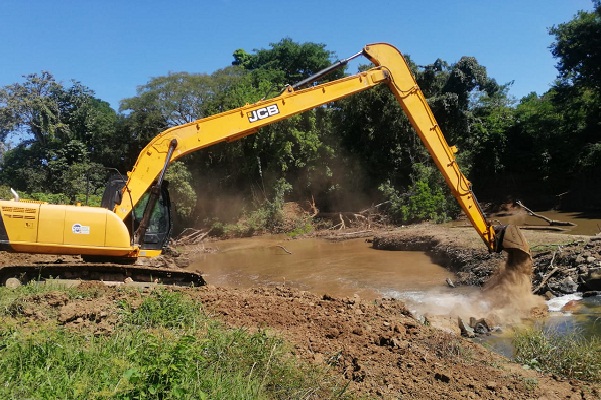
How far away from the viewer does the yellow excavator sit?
8.30 meters

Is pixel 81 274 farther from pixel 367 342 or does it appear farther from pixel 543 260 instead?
pixel 543 260

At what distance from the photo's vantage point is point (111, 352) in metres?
4.48

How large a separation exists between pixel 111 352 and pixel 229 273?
12.0m

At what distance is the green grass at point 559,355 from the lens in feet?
17.9

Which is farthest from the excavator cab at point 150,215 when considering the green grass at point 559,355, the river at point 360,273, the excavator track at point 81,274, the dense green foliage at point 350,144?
the dense green foliage at point 350,144

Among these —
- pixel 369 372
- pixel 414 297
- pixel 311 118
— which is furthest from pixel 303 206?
pixel 369 372

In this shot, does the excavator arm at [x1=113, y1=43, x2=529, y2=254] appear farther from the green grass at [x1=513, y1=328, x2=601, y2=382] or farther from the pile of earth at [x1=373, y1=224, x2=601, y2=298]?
the green grass at [x1=513, y1=328, x2=601, y2=382]

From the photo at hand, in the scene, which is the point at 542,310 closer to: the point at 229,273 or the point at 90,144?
the point at 229,273

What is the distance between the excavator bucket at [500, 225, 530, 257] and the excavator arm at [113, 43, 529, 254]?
0.06 feet

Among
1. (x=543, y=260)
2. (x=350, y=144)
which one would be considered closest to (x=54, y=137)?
(x=350, y=144)

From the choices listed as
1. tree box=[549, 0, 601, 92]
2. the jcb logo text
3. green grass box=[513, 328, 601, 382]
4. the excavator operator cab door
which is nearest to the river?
green grass box=[513, 328, 601, 382]

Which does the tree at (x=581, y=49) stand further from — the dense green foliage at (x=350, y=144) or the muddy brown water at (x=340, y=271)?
the muddy brown water at (x=340, y=271)

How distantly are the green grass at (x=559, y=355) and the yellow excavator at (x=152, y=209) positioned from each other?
11.6ft

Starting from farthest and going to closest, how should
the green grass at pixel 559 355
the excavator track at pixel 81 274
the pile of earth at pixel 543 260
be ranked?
the pile of earth at pixel 543 260
the excavator track at pixel 81 274
the green grass at pixel 559 355
